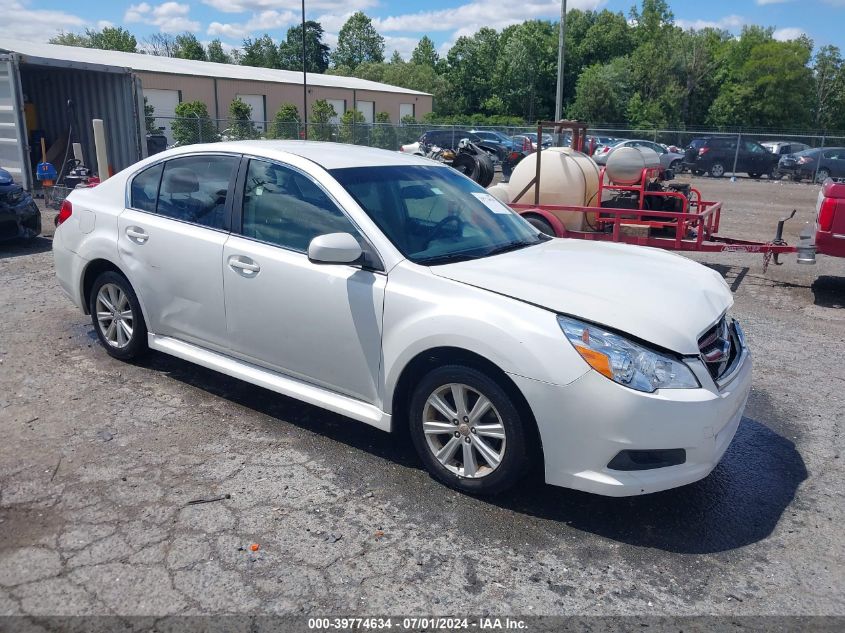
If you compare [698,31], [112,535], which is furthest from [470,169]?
[698,31]

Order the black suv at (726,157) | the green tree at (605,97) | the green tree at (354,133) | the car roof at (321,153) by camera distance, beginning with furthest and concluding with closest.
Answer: the green tree at (605,97) → the black suv at (726,157) → the green tree at (354,133) → the car roof at (321,153)

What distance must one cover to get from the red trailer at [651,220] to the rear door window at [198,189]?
5383 mm

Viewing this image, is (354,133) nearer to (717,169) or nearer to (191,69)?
(717,169)

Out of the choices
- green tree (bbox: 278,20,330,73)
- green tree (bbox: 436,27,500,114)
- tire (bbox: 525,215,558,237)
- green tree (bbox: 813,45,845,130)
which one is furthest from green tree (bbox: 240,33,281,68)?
tire (bbox: 525,215,558,237)

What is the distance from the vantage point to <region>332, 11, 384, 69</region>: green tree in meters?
110

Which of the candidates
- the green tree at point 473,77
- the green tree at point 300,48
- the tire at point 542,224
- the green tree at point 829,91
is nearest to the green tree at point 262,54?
the green tree at point 300,48

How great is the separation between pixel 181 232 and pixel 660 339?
3.08 meters

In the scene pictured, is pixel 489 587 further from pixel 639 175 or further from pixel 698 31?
pixel 698 31

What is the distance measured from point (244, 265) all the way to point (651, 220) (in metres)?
6.84

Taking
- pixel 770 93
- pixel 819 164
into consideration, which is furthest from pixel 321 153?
pixel 770 93

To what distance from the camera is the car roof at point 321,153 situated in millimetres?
4510

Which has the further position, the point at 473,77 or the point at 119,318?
the point at 473,77

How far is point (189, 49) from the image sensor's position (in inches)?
3403

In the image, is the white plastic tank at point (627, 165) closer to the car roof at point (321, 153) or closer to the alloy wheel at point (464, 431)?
the car roof at point (321, 153)
